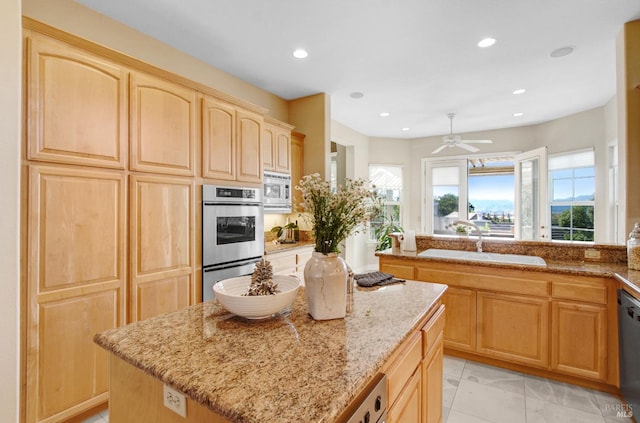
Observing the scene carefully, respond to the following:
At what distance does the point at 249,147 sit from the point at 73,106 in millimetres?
1475

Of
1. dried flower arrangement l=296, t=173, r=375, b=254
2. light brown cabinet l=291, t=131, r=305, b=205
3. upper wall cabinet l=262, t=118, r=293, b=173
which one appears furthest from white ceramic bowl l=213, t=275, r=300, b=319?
light brown cabinet l=291, t=131, r=305, b=205

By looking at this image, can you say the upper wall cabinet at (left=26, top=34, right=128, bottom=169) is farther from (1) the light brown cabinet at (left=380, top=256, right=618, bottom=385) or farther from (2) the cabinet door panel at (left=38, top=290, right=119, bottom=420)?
(1) the light brown cabinet at (left=380, top=256, right=618, bottom=385)

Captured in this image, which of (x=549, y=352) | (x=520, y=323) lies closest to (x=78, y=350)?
(x=520, y=323)

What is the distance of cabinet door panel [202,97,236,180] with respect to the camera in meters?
2.64

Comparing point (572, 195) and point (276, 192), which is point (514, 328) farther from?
point (572, 195)

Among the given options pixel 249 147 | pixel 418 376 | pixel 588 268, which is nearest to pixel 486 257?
pixel 588 268

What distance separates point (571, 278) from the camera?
7.34 ft

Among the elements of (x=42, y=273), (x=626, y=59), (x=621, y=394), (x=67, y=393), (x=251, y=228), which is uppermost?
(x=626, y=59)

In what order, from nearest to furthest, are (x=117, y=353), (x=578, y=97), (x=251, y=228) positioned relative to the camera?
1. (x=117, y=353)
2. (x=251, y=228)
3. (x=578, y=97)

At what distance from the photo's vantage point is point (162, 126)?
2314mm

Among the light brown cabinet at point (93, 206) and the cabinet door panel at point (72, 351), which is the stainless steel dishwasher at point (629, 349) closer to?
the light brown cabinet at point (93, 206)

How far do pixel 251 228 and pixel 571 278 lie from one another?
107 inches

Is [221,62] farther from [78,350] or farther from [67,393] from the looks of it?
[67,393]

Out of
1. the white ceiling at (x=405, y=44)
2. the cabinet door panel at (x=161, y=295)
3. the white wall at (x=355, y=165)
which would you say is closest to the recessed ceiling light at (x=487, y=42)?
the white ceiling at (x=405, y=44)
